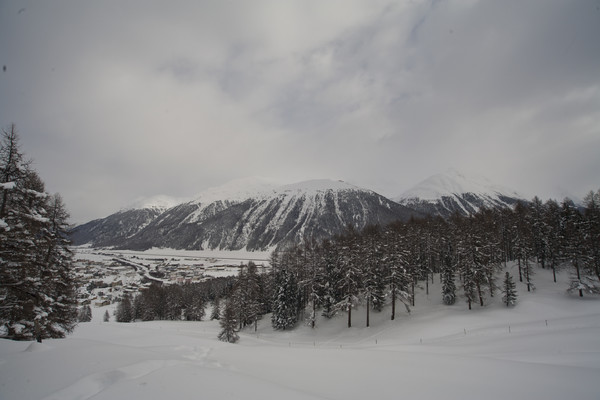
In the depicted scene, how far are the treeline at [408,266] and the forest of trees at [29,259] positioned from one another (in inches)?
827

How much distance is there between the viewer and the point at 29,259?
37.7 feet

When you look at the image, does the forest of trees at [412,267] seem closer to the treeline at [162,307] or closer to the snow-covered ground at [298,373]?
the snow-covered ground at [298,373]

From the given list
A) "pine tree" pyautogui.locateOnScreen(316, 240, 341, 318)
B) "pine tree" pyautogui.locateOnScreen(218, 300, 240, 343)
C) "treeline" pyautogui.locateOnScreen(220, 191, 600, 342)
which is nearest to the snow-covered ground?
"treeline" pyautogui.locateOnScreen(220, 191, 600, 342)

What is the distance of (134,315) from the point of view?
232ft

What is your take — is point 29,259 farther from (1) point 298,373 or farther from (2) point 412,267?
(2) point 412,267

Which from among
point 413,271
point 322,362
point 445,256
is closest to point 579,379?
point 322,362

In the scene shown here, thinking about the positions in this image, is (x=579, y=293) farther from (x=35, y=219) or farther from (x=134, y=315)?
(x=134, y=315)

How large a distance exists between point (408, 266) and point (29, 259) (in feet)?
142

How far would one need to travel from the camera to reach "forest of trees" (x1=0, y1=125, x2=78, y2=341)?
10406 millimetres

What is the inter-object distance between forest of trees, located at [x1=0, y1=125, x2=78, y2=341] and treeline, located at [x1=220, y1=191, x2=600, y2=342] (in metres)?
21.0

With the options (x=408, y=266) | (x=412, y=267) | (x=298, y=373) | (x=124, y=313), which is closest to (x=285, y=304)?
(x=408, y=266)

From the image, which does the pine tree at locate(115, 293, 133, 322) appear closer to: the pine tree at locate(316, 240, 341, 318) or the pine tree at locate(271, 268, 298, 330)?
the pine tree at locate(271, 268, 298, 330)

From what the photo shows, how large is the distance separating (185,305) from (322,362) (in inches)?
2868

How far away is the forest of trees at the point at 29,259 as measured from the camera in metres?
10.4
